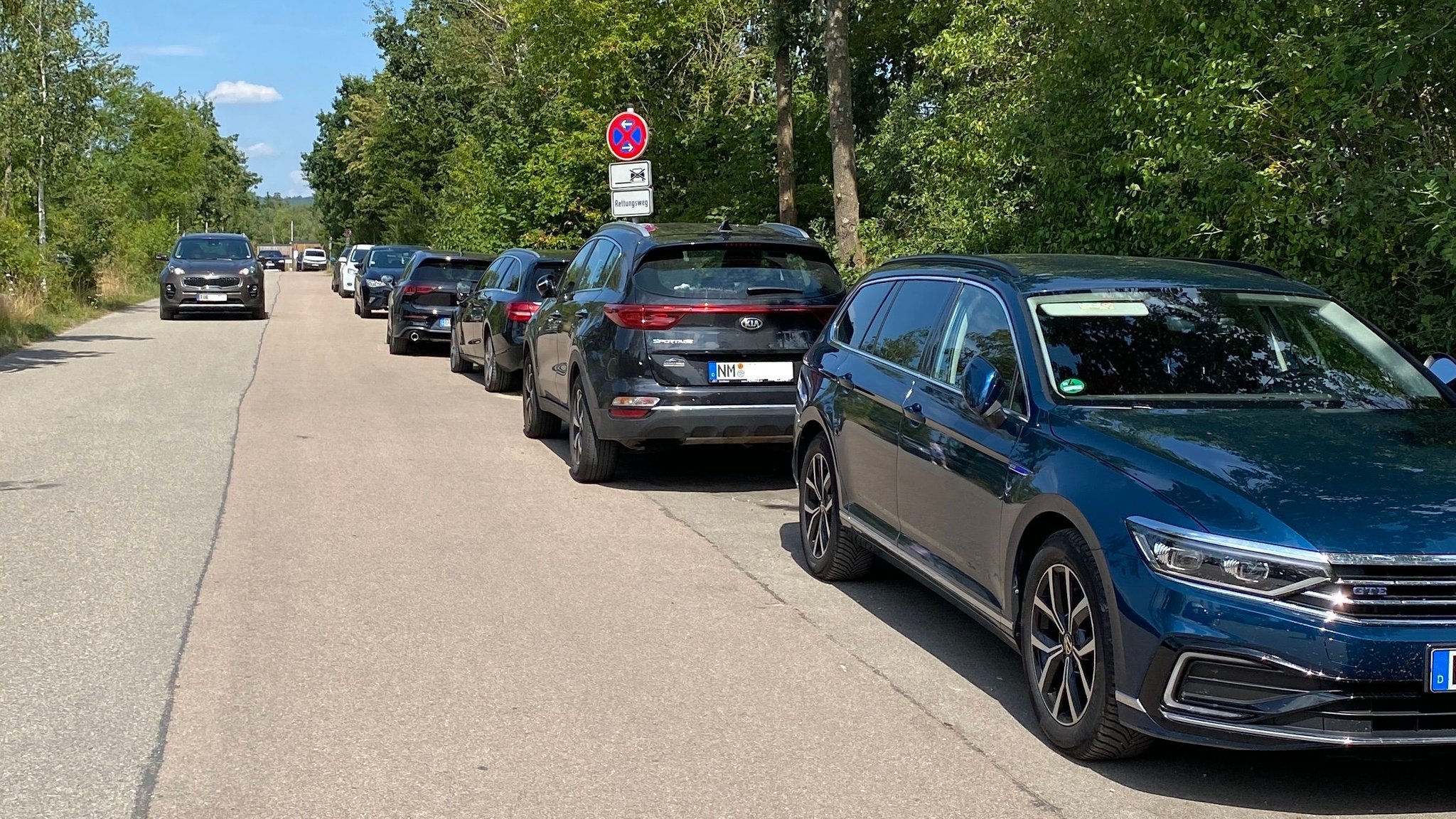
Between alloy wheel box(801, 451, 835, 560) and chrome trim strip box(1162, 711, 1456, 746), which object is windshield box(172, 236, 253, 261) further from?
chrome trim strip box(1162, 711, 1456, 746)

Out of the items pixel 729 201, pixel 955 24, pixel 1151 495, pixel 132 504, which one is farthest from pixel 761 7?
pixel 1151 495

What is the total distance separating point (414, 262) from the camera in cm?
2261

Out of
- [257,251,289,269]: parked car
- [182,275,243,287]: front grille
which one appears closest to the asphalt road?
[182,275,243,287]: front grille

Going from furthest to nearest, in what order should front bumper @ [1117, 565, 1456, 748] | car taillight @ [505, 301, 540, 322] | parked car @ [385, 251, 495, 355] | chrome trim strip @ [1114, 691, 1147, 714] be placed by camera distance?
parked car @ [385, 251, 495, 355] → car taillight @ [505, 301, 540, 322] → chrome trim strip @ [1114, 691, 1147, 714] → front bumper @ [1117, 565, 1456, 748]

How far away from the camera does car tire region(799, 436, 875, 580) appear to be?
24.1 ft

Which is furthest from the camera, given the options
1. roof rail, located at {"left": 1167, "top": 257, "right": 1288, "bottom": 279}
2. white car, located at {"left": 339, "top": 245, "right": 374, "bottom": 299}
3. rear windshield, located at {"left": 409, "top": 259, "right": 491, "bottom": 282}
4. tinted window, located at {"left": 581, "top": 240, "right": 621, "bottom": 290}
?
white car, located at {"left": 339, "top": 245, "right": 374, "bottom": 299}

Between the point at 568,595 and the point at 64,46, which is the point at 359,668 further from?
the point at 64,46

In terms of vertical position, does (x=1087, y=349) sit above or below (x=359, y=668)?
above

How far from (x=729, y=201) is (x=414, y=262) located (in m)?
11.6

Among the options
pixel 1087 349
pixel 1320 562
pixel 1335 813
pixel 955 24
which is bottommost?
pixel 1335 813

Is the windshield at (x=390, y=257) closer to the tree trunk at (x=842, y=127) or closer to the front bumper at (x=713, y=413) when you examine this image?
the tree trunk at (x=842, y=127)

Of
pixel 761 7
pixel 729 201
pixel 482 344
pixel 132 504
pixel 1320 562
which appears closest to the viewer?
pixel 1320 562

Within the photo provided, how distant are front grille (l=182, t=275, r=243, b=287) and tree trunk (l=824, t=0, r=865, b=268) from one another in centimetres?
1544

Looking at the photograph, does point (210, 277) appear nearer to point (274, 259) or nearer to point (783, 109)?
point (783, 109)
